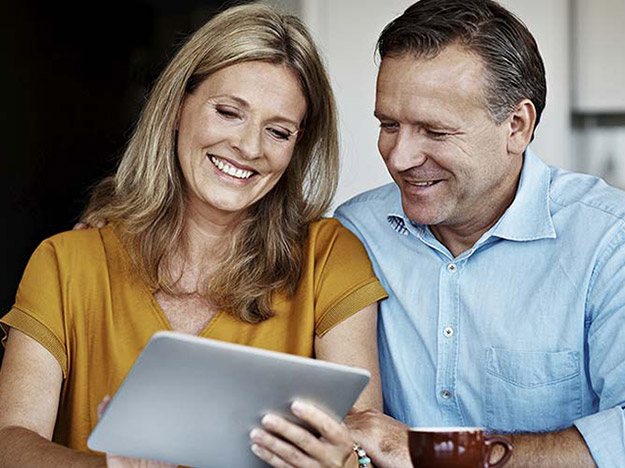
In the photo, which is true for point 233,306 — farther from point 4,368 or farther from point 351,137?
point 351,137

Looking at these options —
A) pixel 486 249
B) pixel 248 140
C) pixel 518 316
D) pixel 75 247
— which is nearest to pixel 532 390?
pixel 518 316

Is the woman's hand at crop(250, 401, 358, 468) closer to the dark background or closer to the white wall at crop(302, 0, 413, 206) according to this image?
the dark background

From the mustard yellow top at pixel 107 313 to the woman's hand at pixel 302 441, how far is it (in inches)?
20.8

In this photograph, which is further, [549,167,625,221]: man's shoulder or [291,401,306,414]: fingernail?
[549,167,625,221]: man's shoulder

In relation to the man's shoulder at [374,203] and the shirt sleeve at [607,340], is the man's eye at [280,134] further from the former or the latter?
the shirt sleeve at [607,340]

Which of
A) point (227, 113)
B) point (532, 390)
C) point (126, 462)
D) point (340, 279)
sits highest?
point (227, 113)

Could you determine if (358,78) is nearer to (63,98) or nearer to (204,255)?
(63,98)

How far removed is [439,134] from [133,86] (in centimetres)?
159

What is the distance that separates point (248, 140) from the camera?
1960mm

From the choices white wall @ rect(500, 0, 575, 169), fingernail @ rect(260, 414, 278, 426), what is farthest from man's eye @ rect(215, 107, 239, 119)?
white wall @ rect(500, 0, 575, 169)

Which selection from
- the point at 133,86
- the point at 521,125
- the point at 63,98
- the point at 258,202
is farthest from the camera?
the point at 133,86

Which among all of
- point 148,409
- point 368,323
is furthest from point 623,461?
Answer: point 148,409

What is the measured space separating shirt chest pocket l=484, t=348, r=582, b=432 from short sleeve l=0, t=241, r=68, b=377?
2.75 ft

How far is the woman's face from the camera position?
197cm
